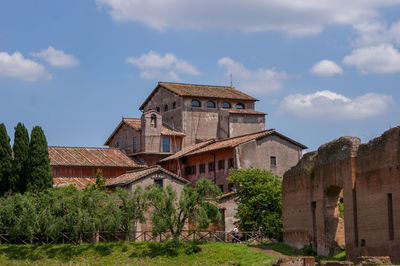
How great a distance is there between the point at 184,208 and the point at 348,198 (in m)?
12.5

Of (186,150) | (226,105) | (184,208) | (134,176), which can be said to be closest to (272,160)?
(186,150)

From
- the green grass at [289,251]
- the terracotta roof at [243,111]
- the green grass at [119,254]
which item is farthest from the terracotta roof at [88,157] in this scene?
Answer: the green grass at [289,251]

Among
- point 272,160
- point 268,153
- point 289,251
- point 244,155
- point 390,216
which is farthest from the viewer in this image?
point 272,160

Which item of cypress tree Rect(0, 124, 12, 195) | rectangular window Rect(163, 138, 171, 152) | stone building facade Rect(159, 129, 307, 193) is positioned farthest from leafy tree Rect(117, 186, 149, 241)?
rectangular window Rect(163, 138, 171, 152)

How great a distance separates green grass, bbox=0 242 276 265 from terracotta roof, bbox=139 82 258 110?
995 inches

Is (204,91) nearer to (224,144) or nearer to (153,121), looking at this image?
(153,121)

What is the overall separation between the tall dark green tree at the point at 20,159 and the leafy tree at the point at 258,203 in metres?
15.7

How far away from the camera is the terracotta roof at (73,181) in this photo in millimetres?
53969

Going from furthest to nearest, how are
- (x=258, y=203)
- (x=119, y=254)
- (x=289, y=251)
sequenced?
(x=258, y=203) < (x=119, y=254) < (x=289, y=251)

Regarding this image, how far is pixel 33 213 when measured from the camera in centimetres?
4347

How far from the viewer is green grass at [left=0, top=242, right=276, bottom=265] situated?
3912 cm

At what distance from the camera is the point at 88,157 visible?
59094 mm

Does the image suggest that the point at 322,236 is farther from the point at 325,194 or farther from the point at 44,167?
the point at 44,167

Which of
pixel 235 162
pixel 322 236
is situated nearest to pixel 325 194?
pixel 322 236
